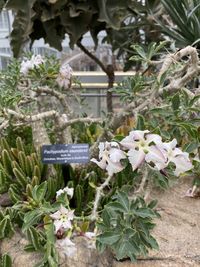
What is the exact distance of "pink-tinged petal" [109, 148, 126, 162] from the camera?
1.01m

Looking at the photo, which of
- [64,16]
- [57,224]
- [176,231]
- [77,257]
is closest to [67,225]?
[57,224]

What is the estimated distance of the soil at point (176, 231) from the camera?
1.13m

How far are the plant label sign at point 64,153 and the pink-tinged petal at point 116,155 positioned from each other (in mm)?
281

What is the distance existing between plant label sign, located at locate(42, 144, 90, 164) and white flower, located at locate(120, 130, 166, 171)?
317mm

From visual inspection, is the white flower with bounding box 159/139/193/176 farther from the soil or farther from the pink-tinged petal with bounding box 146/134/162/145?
the soil

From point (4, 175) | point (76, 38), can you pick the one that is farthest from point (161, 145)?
point (76, 38)

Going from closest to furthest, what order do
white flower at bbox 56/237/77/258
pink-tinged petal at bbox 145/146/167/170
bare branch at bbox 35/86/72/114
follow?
pink-tinged petal at bbox 145/146/167/170
white flower at bbox 56/237/77/258
bare branch at bbox 35/86/72/114

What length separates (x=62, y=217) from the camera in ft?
3.49

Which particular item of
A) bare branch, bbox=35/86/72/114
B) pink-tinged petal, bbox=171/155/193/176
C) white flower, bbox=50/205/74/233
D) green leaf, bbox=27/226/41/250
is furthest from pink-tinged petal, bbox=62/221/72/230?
bare branch, bbox=35/86/72/114

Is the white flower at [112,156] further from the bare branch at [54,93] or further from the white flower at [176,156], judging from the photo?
the bare branch at [54,93]

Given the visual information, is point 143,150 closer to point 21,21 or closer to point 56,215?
point 56,215

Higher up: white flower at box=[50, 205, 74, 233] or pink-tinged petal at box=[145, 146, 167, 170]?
pink-tinged petal at box=[145, 146, 167, 170]

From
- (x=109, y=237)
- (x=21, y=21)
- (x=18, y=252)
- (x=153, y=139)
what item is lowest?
(x=18, y=252)

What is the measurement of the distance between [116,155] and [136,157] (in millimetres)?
56
